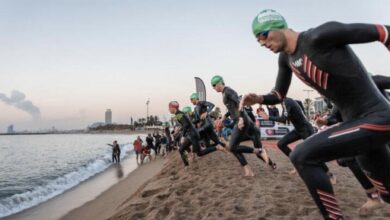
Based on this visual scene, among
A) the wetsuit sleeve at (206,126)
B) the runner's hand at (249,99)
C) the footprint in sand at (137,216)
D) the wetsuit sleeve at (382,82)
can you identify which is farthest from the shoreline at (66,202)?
the wetsuit sleeve at (382,82)

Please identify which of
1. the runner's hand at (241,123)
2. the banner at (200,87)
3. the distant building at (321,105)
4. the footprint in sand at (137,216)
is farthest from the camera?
the banner at (200,87)

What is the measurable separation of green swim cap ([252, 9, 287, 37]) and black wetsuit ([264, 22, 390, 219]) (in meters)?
0.25

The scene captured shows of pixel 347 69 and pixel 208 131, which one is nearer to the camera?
pixel 347 69

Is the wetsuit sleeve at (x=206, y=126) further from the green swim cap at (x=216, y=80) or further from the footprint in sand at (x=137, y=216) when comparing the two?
the footprint in sand at (x=137, y=216)

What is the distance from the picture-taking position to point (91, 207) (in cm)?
1230

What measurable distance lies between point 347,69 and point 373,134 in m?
0.53

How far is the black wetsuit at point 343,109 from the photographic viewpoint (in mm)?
2578

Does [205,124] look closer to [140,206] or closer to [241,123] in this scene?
[241,123]

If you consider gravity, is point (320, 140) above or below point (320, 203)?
above

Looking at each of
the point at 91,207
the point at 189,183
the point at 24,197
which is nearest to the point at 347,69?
the point at 189,183

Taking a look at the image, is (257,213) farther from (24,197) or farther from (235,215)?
(24,197)

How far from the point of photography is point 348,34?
2.60 m

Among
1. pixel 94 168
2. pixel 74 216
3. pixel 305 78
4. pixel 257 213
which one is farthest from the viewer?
pixel 94 168

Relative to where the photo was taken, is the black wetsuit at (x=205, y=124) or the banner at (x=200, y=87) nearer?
the black wetsuit at (x=205, y=124)
